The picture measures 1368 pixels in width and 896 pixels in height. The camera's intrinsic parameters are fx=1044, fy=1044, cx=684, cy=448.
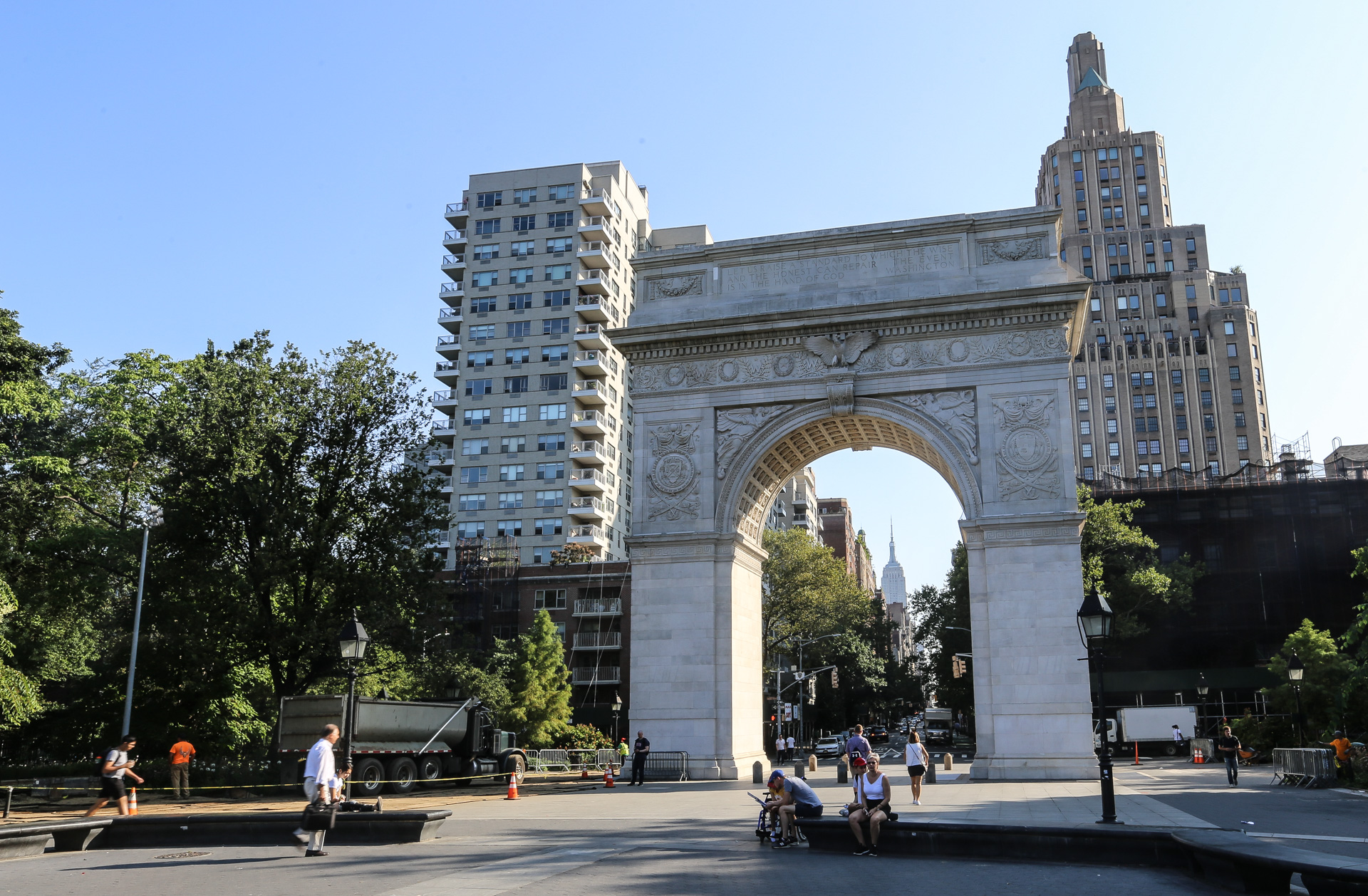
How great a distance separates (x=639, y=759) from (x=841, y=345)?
13698 mm

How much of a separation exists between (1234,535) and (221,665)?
54.8 m

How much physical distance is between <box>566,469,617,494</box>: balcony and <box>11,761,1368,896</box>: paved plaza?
52.9m

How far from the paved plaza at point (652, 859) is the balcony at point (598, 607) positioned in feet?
137

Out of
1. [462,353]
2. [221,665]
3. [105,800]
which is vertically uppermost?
[462,353]

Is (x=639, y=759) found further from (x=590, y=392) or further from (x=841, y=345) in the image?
(x=590, y=392)

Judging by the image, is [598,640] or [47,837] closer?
[47,837]

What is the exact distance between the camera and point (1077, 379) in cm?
10838

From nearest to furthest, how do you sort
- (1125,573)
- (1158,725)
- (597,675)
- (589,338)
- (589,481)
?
(1158,725) < (1125,573) < (597,675) < (589,481) < (589,338)

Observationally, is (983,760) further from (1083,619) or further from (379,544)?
(379,544)

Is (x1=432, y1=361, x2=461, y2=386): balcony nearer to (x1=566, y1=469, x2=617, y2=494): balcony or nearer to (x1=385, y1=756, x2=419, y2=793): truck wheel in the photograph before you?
(x1=566, y1=469, x2=617, y2=494): balcony

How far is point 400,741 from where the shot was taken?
30.1 meters

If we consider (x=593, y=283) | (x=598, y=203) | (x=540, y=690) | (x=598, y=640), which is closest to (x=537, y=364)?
(x=593, y=283)

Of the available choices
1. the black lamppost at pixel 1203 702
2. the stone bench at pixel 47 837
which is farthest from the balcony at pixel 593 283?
the stone bench at pixel 47 837

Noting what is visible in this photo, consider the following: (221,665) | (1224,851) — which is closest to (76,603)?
(221,665)
